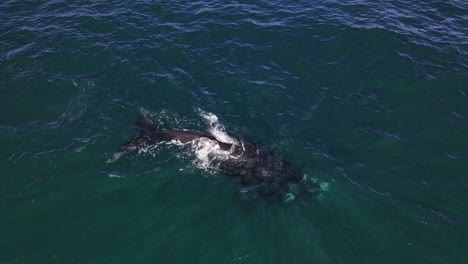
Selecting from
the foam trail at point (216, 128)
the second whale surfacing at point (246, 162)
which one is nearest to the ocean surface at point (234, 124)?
the foam trail at point (216, 128)

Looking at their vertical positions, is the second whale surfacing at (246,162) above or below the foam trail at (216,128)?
below

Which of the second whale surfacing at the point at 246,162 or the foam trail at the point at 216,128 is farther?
the foam trail at the point at 216,128

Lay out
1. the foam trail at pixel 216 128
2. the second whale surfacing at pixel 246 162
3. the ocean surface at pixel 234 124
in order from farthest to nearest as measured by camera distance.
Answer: the foam trail at pixel 216 128, the second whale surfacing at pixel 246 162, the ocean surface at pixel 234 124

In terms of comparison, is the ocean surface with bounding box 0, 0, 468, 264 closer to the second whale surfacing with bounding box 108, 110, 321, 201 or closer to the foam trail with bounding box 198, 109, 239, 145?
the foam trail with bounding box 198, 109, 239, 145

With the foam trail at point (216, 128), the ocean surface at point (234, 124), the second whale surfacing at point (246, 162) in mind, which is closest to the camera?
the ocean surface at point (234, 124)

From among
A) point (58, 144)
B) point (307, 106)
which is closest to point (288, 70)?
point (307, 106)

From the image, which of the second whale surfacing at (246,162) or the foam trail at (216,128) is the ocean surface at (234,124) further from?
the second whale surfacing at (246,162)

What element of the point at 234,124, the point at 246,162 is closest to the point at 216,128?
the point at 234,124

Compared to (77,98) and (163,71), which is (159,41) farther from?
(77,98)
